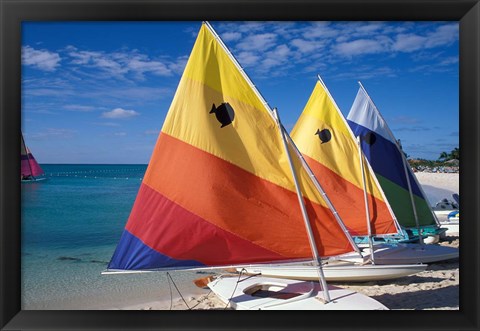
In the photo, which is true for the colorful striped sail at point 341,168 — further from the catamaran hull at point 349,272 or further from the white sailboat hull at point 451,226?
the white sailboat hull at point 451,226

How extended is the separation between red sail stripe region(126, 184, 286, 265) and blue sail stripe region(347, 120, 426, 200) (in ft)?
16.0

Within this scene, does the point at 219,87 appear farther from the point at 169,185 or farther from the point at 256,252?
the point at 256,252

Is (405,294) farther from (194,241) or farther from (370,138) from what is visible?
(194,241)

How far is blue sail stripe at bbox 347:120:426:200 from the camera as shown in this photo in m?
9.24

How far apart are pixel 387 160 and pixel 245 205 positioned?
5.16m

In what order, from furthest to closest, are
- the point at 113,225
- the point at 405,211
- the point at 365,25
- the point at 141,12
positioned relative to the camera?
the point at 113,225, the point at 405,211, the point at 365,25, the point at 141,12

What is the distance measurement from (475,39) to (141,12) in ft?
12.8

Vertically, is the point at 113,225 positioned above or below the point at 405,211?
below

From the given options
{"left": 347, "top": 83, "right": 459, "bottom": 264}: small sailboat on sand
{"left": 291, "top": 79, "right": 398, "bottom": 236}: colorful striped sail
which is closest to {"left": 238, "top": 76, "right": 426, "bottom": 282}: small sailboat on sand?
{"left": 291, "top": 79, "right": 398, "bottom": 236}: colorful striped sail

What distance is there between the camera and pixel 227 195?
520 cm

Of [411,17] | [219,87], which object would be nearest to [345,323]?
[219,87]

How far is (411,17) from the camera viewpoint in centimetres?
499

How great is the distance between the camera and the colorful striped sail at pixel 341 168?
8.00 meters

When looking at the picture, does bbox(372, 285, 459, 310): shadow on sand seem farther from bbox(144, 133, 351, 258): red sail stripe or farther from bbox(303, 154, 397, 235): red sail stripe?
bbox(144, 133, 351, 258): red sail stripe
